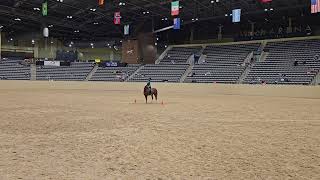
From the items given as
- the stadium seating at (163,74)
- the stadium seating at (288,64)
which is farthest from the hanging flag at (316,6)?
the stadium seating at (163,74)

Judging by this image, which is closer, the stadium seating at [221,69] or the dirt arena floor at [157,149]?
the dirt arena floor at [157,149]

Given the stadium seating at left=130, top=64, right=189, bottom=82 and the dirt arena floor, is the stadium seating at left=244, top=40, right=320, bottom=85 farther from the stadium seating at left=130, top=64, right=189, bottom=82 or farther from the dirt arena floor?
the dirt arena floor

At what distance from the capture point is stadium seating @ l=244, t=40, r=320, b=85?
39062 millimetres

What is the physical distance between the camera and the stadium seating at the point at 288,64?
39.1 m

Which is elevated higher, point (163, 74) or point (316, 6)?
point (316, 6)

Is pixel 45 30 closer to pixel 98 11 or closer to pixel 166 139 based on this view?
pixel 98 11

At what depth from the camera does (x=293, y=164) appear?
6.22 metres

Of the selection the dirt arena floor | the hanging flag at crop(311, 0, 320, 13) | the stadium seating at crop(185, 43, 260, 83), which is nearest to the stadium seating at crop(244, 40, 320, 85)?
the stadium seating at crop(185, 43, 260, 83)

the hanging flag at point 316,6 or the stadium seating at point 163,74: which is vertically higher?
the hanging flag at point 316,6

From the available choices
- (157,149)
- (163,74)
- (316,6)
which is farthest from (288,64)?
(157,149)

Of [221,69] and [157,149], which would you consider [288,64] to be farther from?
[157,149]

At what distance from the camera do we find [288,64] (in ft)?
141

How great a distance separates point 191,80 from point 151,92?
73.8 feet

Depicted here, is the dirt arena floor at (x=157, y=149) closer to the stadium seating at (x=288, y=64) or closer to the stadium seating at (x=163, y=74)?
the stadium seating at (x=288, y=64)
